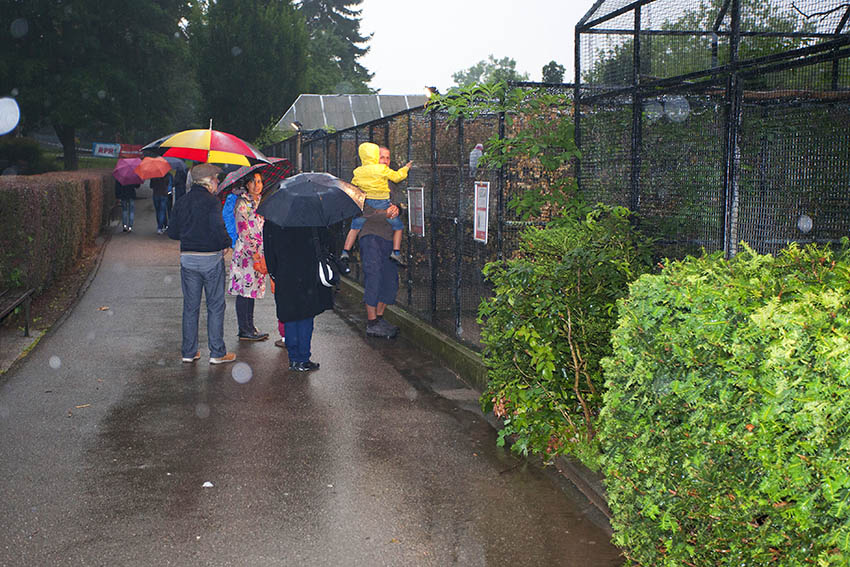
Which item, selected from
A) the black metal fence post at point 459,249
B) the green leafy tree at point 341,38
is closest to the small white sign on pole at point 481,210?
the black metal fence post at point 459,249

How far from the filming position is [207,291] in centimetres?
873

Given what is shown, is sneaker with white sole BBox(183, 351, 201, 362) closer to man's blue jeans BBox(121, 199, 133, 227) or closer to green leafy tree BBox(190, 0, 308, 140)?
man's blue jeans BBox(121, 199, 133, 227)

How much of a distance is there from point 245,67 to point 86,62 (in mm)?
9386

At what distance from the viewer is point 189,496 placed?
17.0ft

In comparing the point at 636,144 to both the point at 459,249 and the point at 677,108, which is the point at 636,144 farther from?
the point at 459,249

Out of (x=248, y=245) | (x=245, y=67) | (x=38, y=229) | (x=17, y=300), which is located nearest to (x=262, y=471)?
(x=248, y=245)

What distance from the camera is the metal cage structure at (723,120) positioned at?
15.7 feet

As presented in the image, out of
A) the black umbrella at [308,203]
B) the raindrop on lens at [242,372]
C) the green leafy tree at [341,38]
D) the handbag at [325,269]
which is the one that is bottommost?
the raindrop on lens at [242,372]

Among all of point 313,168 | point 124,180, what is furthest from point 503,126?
point 124,180

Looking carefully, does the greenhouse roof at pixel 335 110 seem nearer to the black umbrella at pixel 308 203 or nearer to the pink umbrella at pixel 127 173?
the pink umbrella at pixel 127 173

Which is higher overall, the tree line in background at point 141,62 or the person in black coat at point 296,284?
the tree line in background at point 141,62

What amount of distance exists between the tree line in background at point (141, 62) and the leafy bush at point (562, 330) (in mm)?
43604

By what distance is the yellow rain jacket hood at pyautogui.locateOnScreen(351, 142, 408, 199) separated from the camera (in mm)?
10125

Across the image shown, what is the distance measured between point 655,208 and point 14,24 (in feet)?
163
